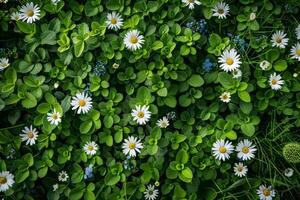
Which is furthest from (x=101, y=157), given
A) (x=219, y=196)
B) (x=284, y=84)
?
(x=284, y=84)

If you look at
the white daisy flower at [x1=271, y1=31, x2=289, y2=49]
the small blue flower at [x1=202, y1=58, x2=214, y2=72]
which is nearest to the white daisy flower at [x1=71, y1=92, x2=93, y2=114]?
the small blue flower at [x1=202, y1=58, x2=214, y2=72]

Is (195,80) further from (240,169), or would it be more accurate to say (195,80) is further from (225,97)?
(240,169)

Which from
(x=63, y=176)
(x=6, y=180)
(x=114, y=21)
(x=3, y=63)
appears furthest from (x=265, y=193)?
(x=3, y=63)

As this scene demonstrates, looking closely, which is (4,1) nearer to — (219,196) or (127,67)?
(127,67)

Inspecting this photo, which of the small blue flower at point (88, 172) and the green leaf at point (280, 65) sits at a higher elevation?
the green leaf at point (280, 65)

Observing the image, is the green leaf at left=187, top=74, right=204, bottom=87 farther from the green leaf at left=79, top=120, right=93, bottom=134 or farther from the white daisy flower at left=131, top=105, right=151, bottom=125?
the green leaf at left=79, top=120, right=93, bottom=134

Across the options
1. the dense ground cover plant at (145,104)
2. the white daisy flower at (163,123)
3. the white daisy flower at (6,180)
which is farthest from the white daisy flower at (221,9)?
the white daisy flower at (6,180)

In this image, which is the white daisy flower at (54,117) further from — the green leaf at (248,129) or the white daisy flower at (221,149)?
the green leaf at (248,129)
